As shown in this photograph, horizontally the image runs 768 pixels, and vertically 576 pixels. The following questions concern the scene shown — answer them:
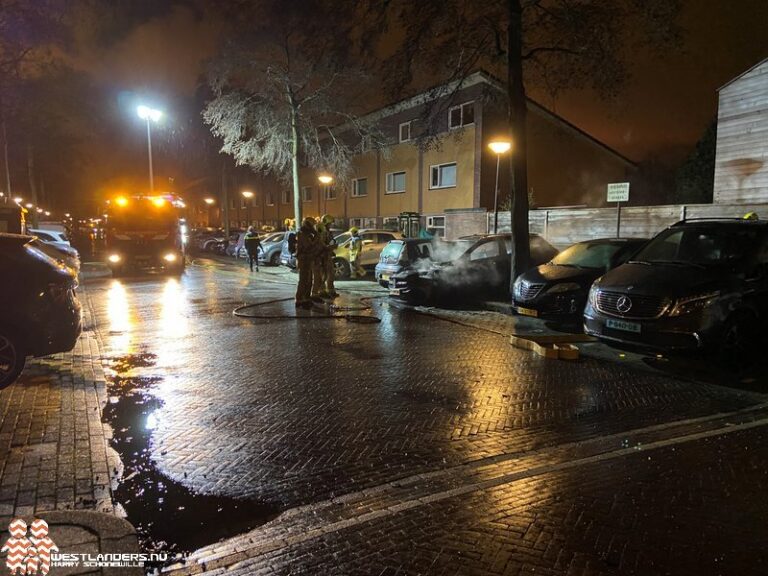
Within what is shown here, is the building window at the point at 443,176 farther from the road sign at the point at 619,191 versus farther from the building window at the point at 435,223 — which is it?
the road sign at the point at 619,191

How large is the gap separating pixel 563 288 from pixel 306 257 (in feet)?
18.3

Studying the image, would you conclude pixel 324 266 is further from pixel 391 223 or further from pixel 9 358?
pixel 391 223

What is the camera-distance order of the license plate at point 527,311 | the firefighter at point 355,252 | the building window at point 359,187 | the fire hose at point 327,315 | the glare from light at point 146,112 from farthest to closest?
the building window at point 359,187, the glare from light at point 146,112, the firefighter at point 355,252, the fire hose at point 327,315, the license plate at point 527,311

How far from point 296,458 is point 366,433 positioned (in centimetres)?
77

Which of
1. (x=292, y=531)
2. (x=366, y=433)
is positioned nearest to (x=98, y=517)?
(x=292, y=531)

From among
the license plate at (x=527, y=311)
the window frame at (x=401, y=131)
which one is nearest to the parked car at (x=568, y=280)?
the license plate at (x=527, y=311)

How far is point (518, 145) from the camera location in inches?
485

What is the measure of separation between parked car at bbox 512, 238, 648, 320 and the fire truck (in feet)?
48.3

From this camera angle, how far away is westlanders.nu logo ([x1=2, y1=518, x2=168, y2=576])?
301 cm

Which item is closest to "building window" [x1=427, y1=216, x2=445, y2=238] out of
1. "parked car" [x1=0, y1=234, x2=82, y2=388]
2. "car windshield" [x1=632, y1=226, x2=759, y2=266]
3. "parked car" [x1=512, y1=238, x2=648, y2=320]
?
"parked car" [x1=512, y1=238, x2=648, y2=320]

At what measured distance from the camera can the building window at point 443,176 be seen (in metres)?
28.6

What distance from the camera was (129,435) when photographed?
16.4ft

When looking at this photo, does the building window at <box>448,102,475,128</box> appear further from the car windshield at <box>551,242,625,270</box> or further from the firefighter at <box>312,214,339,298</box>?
the car windshield at <box>551,242,625,270</box>

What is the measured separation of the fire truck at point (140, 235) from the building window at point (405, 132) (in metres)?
15.2
